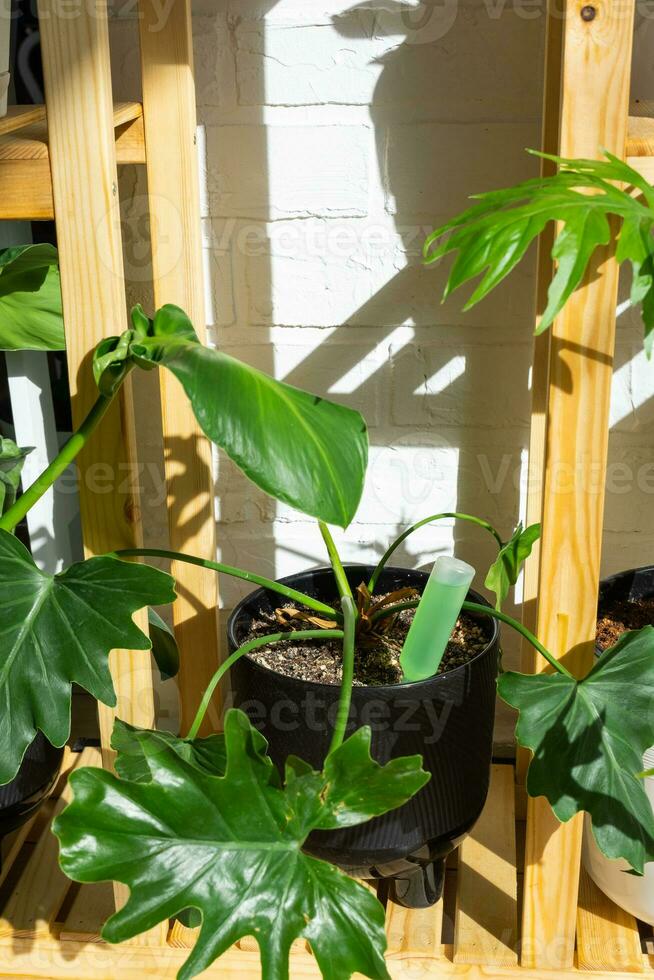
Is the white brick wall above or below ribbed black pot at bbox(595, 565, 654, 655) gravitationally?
above

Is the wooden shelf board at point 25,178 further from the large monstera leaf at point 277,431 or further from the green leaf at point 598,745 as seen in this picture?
the green leaf at point 598,745

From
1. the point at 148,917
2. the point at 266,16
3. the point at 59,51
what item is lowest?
the point at 148,917

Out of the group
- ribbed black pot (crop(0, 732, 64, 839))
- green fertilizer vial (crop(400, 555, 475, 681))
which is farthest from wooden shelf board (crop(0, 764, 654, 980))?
green fertilizer vial (crop(400, 555, 475, 681))

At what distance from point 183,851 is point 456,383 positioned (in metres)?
0.73

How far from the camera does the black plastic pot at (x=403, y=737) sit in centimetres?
94

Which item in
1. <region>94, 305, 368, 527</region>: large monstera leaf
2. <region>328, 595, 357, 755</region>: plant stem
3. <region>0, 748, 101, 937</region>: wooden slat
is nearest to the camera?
<region>94, 305, 368, 527</region>: large monstera leaf

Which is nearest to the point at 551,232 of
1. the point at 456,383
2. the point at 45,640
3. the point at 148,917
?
the point at 456,383

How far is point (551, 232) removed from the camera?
94cm

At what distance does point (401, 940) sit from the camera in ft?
3.66

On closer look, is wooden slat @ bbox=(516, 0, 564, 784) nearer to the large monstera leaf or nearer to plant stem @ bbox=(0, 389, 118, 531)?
the large monstera leaf

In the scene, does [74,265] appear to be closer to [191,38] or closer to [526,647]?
[191,38]

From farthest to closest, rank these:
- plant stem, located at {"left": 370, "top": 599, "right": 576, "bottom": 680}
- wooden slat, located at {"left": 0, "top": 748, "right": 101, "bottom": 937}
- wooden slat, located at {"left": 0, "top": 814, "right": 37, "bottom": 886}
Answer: wooden slat, located at {"left": 0, "top": 814, "right": 37, "bottom": 886} < wooden slat, located at {"left": 0, "top": 748, "right": 101, "bottom": 937} < plant stem, located at {"left": 370, "top": 599, "right": 576, "bottom": 680}

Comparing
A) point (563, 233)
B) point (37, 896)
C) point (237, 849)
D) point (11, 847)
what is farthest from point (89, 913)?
point (563, 233)

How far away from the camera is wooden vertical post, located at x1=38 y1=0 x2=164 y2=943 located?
0.86m
